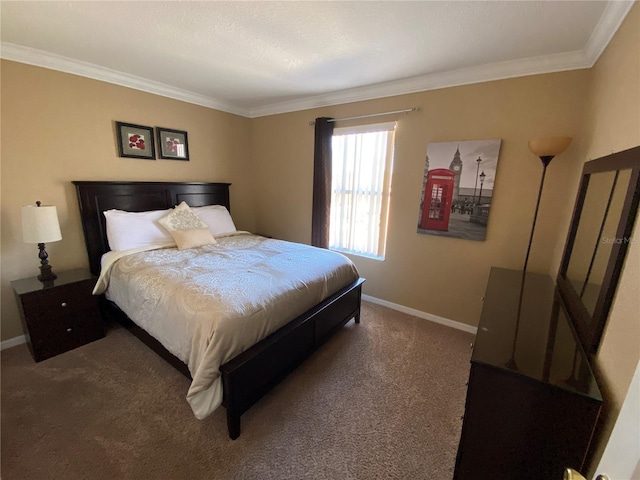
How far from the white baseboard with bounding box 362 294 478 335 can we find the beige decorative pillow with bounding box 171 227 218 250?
203cm

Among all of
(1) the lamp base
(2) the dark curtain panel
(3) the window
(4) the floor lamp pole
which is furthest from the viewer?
(2) the dark curtain panel

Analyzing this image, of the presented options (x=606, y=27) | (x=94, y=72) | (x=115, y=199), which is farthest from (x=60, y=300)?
(x=606, y=27)

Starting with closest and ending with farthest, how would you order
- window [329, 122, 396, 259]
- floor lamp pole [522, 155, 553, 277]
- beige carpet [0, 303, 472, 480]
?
beige carpet [0, 303, 472, 480] → floor lamp pole [522, 155, 553, 277] → window [329, 122, 396, 259]

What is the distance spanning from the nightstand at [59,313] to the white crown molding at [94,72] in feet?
6.04

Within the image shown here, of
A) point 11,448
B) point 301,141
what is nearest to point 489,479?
point 11,448

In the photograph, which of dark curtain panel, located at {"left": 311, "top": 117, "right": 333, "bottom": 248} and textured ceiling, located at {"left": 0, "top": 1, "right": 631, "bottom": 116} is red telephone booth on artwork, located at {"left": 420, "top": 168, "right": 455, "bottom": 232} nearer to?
textured ceiling, located at {"left": 0, "top": 1, "right": 631, "bottom": 116}

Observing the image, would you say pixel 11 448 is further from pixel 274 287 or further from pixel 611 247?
pixel 611 247

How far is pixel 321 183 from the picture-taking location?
338cm

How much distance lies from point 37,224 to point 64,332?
929 millimetres

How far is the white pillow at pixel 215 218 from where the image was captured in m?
3.28

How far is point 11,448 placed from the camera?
1475 mm

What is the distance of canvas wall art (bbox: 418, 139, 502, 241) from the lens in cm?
243

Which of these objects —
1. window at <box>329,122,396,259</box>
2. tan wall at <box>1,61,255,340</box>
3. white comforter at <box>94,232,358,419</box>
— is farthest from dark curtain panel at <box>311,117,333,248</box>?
tan wall at <box>1,61,255,340</box>

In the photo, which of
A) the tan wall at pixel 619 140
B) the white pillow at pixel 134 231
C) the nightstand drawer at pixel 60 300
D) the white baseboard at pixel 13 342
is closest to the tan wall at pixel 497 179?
the tan wall at pixel 619 140
